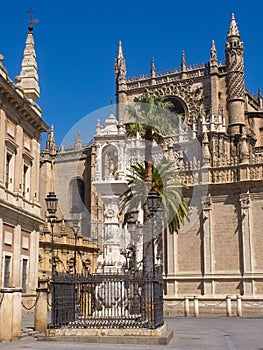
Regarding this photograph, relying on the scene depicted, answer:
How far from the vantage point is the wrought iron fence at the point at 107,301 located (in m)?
14.3

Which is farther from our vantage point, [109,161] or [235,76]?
[235,76]

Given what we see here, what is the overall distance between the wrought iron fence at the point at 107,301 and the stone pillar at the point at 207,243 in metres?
15.1

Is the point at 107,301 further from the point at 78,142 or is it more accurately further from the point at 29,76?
the point at 78,142

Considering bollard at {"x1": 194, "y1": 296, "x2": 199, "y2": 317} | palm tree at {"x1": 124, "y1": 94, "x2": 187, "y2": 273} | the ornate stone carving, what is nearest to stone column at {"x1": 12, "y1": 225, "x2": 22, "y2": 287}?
palm tree at {"x1": 124, "y1": 94, "x2": 187, "y2": 273}

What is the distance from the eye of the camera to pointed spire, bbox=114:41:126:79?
192ft

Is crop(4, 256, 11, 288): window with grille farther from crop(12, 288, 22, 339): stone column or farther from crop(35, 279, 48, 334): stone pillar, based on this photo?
crop(12, 288, 22, 339): stone column

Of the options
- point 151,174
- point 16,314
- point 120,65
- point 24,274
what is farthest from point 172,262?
point 120,65

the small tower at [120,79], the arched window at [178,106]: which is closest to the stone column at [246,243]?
the arched window at [178,106]

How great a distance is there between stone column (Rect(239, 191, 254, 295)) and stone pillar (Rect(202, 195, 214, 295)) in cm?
179

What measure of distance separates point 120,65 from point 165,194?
105ft

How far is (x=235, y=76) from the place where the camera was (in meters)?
51.0

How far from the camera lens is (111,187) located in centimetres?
1788

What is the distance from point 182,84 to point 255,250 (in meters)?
28.3

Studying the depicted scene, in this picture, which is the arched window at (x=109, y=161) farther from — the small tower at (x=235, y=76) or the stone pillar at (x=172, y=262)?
the small tower at (x=235, y=76)
